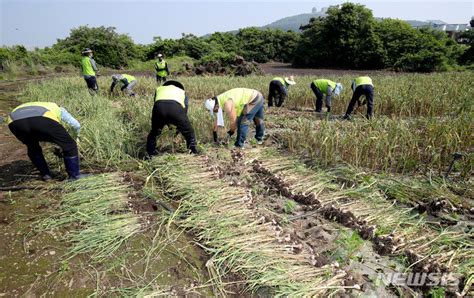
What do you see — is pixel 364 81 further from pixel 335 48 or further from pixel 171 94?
pixel 335 48

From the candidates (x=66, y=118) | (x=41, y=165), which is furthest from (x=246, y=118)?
(x=41, y=165)

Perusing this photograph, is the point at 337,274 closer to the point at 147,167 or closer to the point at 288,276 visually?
the point at 288,276

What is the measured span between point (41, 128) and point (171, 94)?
1602 millimetres

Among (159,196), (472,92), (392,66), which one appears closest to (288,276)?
(159,196)

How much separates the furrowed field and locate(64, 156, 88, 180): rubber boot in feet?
0.62

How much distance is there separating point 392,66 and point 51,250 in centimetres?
2383

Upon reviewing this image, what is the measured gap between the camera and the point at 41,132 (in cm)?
350

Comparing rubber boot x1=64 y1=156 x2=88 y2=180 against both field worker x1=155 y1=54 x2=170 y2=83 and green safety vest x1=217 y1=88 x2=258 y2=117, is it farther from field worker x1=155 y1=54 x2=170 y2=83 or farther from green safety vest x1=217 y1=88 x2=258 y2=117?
field worker x1=155 y1=54 x2=170 y2=83

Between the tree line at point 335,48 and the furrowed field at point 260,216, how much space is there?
50.5 feet

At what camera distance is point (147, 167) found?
166 inches

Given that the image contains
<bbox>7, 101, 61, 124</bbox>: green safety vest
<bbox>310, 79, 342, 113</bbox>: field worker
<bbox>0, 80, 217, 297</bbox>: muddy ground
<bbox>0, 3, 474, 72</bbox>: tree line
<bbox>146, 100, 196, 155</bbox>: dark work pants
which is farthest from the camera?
<bbox>0, 3, 474, 72</bbox>: tree line

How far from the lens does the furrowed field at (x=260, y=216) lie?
2.37 meters

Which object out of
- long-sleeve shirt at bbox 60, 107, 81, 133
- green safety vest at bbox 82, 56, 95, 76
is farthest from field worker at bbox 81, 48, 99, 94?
long-sleeve shirt at bbox 60, 107, 81, 133

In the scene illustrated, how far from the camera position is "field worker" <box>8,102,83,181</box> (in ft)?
11.2
